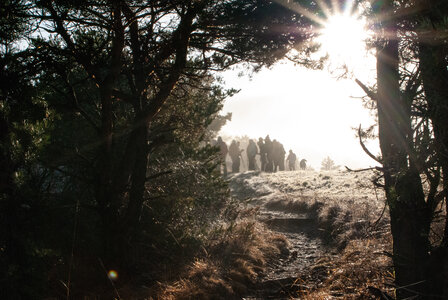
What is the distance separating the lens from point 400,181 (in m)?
3.26

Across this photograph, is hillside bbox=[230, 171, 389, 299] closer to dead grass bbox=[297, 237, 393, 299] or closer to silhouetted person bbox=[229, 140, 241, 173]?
dead grass bbox=[297, 237, 393, 299]

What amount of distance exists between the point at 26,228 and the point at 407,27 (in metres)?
4.39

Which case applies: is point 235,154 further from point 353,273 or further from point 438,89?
point 438,89

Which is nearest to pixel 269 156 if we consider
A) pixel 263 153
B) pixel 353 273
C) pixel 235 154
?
pixel 263 153

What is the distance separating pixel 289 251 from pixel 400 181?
Result: 513 centimetres

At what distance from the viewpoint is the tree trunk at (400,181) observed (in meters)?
3.17

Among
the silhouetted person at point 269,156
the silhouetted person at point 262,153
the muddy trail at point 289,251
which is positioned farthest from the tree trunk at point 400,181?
the silhouetted person at point 262,153

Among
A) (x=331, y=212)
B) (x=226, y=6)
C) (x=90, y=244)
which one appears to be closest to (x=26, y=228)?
(x=90, y=244)

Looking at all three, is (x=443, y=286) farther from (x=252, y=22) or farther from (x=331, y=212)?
(x=331, y=212)

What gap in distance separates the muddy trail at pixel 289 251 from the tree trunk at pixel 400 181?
219cm

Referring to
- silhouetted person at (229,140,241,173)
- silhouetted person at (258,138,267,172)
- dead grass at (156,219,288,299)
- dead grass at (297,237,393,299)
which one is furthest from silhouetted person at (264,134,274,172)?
dead grass at (297,237,393,299)

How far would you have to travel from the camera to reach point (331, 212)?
970 cm

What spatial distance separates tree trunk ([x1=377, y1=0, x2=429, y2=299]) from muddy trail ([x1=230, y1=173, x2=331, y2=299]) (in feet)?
7.18

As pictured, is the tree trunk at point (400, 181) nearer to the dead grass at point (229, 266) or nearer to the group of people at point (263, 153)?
the dead grass at point (229, 266)
